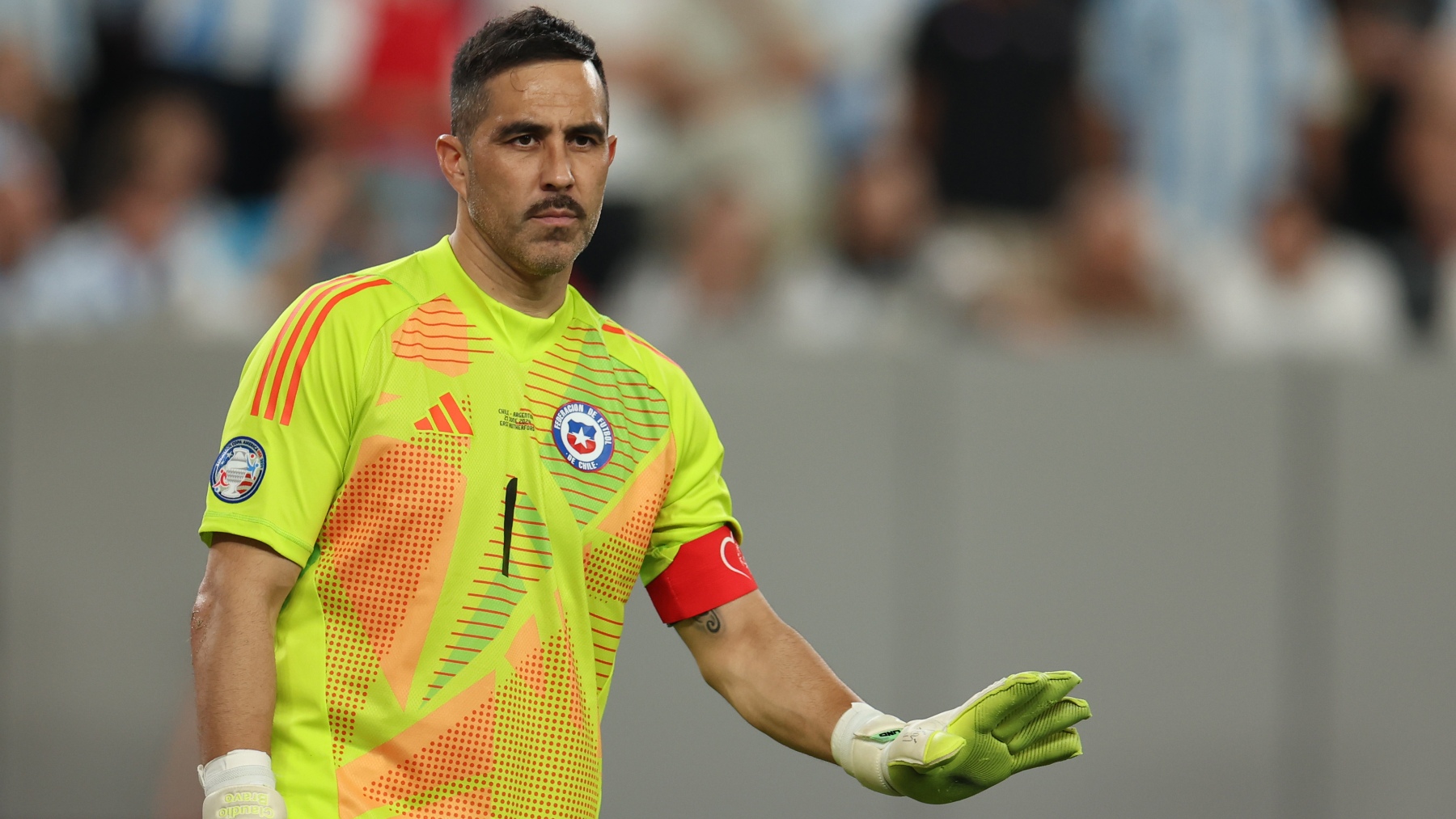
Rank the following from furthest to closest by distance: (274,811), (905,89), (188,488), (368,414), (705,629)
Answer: (905,89) → (188,488) → (705,629) → (368,414) → (274,811)

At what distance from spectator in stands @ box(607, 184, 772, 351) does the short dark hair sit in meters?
3.85

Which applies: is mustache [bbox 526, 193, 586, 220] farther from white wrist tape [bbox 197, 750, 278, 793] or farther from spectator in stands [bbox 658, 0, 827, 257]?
spectator in stands [bbox 658, 0, 827, 257]

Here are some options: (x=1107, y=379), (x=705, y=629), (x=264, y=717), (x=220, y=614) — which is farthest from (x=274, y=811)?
(x=1107, y=379)

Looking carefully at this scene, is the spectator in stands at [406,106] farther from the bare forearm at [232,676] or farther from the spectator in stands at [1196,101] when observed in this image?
the bare forearm at [232,676]

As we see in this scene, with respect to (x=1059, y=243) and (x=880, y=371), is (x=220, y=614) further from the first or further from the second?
(x=1059, y=243)

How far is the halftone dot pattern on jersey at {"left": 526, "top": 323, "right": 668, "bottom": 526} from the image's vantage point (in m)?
2.89

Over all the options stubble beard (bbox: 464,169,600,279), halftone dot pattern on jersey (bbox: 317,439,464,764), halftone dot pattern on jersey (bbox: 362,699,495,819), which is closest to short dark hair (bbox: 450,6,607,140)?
stubble beard (bbox: 464,169,600,279)

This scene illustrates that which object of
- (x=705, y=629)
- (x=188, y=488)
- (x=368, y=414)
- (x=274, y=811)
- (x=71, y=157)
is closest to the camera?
(x=274, y=811)

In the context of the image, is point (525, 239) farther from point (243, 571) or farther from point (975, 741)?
point (975, 741)

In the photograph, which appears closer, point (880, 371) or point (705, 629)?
point (705, 629)

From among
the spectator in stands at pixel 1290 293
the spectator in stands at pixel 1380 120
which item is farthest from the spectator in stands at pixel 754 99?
the spectator in stands at pixel 1380 120

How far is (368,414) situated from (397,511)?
167 millimetres

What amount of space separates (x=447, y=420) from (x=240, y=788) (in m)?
0.68

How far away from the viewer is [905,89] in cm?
734
